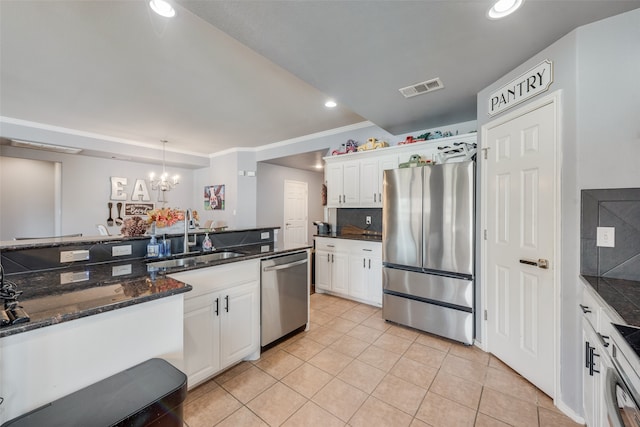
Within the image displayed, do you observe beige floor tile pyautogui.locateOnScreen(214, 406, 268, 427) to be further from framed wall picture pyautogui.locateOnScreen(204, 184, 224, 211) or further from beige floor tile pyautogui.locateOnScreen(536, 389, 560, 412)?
framed wall picture pyautogui.locateOnScreen(204, 184, 224, 211)

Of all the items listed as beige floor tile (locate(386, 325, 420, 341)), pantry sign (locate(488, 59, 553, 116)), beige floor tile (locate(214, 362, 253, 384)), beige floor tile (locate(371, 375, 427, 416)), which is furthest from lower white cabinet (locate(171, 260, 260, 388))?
pantry sign (locate(488, 59, 553, 116))

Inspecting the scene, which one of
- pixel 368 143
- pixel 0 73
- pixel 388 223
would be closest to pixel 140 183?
pixel 0 73

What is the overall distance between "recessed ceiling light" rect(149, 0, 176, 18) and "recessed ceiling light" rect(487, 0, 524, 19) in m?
1.98

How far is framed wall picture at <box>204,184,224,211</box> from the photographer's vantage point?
5.92 m

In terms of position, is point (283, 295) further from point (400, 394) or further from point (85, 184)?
point (85, 184)

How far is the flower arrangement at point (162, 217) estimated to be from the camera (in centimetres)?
205

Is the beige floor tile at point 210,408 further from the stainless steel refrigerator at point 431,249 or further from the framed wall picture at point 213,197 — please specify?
the framed wall picture at point 213,197

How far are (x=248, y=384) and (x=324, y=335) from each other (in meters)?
0.97

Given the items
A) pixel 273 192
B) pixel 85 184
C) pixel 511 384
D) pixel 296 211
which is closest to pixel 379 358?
pixel 511 384

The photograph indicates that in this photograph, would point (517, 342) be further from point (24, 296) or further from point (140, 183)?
point (140, 183)

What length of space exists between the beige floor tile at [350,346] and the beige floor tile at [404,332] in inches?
16.5

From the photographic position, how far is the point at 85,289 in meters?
1.27

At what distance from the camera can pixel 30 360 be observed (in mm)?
931

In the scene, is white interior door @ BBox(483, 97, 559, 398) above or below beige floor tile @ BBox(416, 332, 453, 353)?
above
